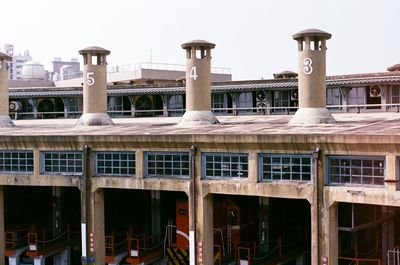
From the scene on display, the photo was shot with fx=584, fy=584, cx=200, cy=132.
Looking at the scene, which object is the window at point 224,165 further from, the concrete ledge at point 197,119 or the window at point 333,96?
the window at point 333,96

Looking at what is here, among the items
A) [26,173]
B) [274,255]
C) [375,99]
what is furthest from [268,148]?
[375,99]

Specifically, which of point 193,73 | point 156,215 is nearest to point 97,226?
point 156,215

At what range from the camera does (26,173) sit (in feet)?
94.0

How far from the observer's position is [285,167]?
2294cm


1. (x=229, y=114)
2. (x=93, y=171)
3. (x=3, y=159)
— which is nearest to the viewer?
(x=93, y=171)

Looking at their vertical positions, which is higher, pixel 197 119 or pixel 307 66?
pixel 307 66

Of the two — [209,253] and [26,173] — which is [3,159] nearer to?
[26,173]

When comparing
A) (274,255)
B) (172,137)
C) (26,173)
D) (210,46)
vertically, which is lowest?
(274,255)

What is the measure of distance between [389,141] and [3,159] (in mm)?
18972

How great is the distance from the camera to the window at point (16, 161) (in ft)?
94.2

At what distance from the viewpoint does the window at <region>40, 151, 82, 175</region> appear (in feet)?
90.6

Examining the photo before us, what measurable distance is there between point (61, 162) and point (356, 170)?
45.8 ft

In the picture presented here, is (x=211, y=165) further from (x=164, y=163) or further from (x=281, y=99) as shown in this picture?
(x=281, y=99)

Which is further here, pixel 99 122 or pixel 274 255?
pixel 99 122
